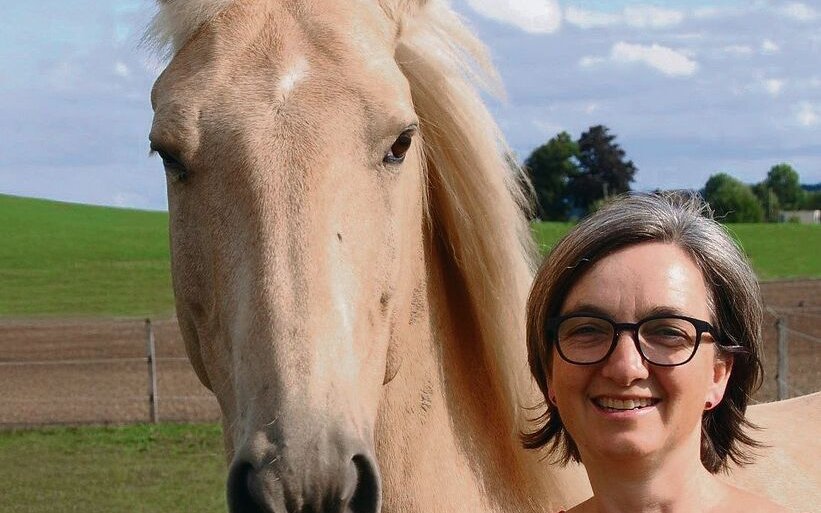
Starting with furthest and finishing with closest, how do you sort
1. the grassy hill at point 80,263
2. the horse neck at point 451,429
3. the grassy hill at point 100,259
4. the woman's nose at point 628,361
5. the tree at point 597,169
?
the tree at point 597,169 < the grassy hill at point 100,259 < the grassy hill at point 80,263 < the horse neck at point 451,429 < the woman's nose at point 628,361

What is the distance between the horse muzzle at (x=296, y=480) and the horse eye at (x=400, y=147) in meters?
0.70

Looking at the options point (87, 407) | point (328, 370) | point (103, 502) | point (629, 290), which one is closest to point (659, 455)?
point (629, 290)

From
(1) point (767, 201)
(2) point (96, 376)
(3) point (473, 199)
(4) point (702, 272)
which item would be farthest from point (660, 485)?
(1) point (767, 201)

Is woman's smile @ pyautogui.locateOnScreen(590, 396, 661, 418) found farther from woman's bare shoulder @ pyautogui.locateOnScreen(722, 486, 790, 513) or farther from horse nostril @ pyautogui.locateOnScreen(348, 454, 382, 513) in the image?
horse nostril @ pyautogui.locateOnScreen(348, 454, 382, 513)

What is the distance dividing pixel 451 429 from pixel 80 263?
38.4 m

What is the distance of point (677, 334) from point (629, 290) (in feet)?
0.38

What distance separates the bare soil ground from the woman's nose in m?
9.53

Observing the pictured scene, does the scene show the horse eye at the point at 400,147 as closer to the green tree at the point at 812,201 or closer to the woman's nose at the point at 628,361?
the woman's nose at the point at 628,361

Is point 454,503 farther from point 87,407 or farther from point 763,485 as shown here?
point 87,407

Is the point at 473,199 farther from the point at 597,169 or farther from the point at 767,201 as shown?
the point at 767,201

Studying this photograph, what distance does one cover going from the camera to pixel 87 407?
14.7 meters

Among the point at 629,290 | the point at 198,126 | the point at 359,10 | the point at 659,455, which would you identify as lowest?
the point at 659,455

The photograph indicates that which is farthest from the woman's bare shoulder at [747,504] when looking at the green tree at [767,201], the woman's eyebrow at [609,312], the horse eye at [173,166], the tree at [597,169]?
the green tree at [767,201]

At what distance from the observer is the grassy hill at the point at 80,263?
1153 inches
